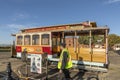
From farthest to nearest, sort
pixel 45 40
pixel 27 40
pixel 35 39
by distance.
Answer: pixel 27 40 → pixel 35 39 → pixel 45 40

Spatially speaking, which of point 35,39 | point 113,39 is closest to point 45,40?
point 35,39

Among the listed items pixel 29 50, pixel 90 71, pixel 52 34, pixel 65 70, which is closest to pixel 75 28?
pixel 52 34

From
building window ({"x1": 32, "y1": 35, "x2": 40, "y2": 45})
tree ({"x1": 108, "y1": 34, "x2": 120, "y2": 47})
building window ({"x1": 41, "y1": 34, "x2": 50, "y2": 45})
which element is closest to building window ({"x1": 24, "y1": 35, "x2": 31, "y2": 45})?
building window ({"x1": 32, "y1": 35, "x2": 40, "y2": 45})

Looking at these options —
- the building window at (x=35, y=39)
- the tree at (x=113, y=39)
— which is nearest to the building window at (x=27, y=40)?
the building window at (x=35, y=39)

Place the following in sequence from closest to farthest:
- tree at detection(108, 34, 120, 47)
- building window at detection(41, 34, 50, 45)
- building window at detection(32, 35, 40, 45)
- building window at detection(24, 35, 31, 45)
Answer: building window at detection(41, 34, 50, 45), building window at detection(32, 35, 40, 45), building window at detection(24, 35, 31, 45), tree at detection(108, 34, 120, 47)

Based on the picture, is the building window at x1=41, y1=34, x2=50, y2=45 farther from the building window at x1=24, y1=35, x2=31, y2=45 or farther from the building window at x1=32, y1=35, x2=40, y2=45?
the building window at x1=24, y1=35, x2=31, y2=45

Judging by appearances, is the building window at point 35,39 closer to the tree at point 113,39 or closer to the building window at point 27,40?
the building window at point 27,40

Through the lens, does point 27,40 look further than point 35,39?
Yes

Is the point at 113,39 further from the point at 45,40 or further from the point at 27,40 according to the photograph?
the point at 45,40

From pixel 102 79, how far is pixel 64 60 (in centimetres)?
343

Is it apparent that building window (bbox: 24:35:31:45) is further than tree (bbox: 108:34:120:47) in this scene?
No

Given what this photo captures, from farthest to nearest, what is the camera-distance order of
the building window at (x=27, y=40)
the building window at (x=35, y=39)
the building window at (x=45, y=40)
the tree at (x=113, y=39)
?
the tree at (x=113, y=39) → the building window at (x=27, y=40) → the building window at (x=35, y=39) → the building window at (x=45, y=40)

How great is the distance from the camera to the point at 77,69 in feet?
46.5

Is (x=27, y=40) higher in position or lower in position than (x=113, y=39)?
lower
